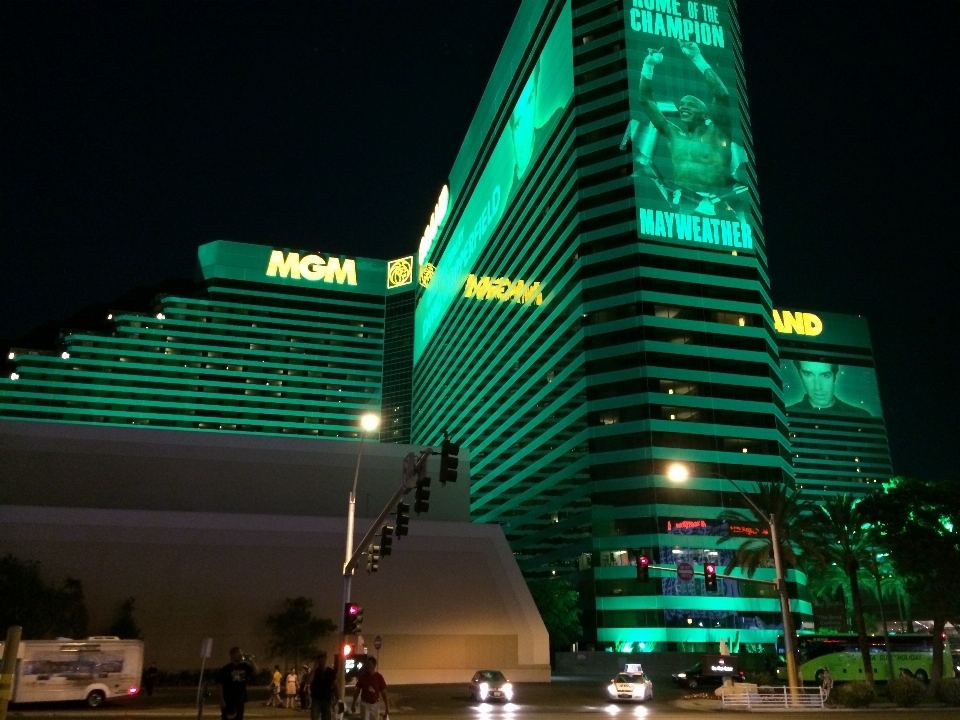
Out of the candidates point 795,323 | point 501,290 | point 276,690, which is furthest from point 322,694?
point 795,323

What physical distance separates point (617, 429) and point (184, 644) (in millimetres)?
54530

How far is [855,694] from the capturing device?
33562 millimetres

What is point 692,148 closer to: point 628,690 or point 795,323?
point 628,690

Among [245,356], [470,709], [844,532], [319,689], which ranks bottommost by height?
[470,709]

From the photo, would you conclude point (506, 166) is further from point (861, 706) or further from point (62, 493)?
point (861, 706)

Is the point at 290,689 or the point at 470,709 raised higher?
the point at 290,689

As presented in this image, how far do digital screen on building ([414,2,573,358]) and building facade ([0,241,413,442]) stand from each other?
42.8 feet

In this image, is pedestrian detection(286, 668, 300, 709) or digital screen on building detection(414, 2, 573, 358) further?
digital screen on building detection(414, 2, 573, 358)

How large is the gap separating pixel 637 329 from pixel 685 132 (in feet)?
91.2

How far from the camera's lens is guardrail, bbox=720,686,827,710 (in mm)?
33094

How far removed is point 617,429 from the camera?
9244 centimetres

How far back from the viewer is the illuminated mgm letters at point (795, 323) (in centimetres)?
19475

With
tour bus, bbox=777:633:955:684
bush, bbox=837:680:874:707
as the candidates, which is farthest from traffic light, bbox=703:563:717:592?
tour bus, bbox=777:633:955:684

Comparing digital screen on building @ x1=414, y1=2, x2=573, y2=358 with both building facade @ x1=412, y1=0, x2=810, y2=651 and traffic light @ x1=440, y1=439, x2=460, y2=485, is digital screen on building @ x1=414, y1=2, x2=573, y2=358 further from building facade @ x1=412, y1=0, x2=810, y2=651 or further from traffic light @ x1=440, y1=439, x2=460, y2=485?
traffic light @ x1=440, y1=439, x2=460, y2=485
